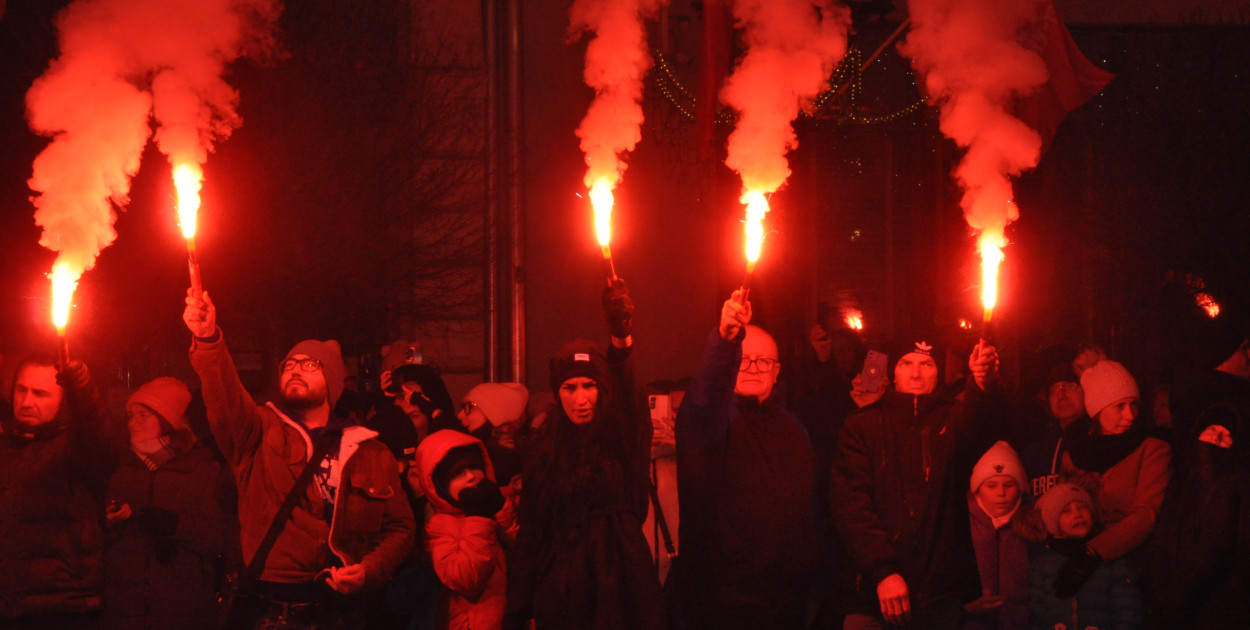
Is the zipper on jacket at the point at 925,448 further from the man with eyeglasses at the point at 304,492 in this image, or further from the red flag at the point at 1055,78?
the red flag at the point at 1055,78

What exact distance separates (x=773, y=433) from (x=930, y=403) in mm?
781

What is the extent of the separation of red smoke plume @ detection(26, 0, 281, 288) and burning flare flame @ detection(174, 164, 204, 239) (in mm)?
76

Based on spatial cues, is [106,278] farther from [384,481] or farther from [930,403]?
[930,403]

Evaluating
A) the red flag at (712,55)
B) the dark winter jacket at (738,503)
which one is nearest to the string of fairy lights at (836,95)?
the red flag at (712,55)

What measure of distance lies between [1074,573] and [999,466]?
64 centimetres

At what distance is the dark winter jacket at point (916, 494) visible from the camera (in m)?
4.55

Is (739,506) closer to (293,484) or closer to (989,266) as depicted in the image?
(989,266)

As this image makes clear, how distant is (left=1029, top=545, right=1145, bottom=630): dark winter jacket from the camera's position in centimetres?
521

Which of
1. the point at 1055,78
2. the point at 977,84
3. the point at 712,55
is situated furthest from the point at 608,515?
the point at 1055,78

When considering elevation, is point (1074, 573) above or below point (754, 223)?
below

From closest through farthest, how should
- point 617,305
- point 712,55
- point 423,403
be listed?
point 617,305
point 423,403
point 712,55

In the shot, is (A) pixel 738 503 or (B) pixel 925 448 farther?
(B) pixel 925 448

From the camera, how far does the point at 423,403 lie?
621 cm

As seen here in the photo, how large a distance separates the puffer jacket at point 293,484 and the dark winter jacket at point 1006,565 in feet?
9.63
